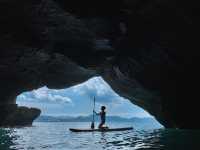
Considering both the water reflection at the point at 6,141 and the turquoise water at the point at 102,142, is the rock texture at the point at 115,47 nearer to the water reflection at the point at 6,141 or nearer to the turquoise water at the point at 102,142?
the turquoise water at the point at 102,142

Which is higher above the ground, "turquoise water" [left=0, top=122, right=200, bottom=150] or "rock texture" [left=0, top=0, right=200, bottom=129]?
"rock texture" [left=0, top=0, right=200, bottom=129]

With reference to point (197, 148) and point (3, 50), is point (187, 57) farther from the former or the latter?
point (3, 50)

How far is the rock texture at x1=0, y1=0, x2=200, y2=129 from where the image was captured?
21.9 m

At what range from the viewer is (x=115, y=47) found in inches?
1102

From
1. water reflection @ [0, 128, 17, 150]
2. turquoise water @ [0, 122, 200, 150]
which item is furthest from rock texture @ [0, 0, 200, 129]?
water reflection @ [0, 128, 17, 150]

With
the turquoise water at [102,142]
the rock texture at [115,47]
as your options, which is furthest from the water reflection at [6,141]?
the rock texture at [115,47]

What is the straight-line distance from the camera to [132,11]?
22.0m

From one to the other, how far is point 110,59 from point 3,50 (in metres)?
9.69

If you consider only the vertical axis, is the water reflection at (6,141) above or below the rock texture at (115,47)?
below

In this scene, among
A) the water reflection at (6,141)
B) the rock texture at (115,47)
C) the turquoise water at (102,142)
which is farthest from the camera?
the rock texture at (115,47)

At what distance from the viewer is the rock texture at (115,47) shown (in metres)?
21.9

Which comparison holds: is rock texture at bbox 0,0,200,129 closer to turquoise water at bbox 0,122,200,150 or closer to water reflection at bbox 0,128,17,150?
turquoise water at bbox 0,122,200,150

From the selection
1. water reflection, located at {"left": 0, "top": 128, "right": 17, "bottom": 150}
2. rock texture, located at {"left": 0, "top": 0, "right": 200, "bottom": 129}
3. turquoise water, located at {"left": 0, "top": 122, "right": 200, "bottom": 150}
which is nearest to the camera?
water reflection, located at {"left": 0, "top": 128, "right": 17, "bottom": 150}

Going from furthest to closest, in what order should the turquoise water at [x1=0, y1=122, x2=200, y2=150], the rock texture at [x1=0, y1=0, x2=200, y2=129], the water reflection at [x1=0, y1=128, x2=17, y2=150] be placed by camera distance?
the rock texture at [x1=0, y1=0, x2=200, y2=129]
the turquoise water at [x1=0, y1=122, x2=200, y2=150]
the water reflection at [x1=0, y1=128, x2=17, y2=150]
